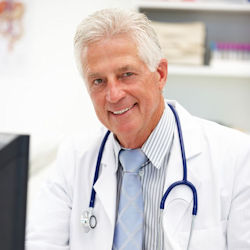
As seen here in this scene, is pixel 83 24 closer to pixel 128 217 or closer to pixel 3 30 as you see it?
pixel 128 217

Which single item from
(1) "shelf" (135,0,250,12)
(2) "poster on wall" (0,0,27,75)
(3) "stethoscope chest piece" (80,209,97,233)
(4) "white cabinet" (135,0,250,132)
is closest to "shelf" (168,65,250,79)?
(4) "white cabinet" (135,0,250,132)

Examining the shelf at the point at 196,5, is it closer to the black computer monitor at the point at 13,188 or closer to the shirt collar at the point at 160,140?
the shirt collar at the point at 160,140

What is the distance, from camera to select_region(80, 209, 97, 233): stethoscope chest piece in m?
1.16

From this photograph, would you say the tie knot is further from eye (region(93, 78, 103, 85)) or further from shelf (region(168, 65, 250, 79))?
shelf (region(168, 65, 250, 79))

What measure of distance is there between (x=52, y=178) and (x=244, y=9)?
4.87 ft

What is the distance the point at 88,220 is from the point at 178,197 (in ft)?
0.82

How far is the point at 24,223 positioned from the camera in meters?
0.56

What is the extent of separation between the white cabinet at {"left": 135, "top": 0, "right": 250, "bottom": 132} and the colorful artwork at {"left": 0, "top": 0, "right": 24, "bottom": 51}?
69cm

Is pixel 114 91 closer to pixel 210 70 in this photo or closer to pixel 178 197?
pixel 178 197

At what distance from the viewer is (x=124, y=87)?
112 cm

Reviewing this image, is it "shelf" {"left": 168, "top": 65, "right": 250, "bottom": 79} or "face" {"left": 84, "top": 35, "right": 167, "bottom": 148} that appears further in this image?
"shelf" {"left": 168, "top": 65, "right": 250, "bottom": 79}

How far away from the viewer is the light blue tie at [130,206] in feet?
3.69

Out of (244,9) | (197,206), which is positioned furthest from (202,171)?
(244,9)

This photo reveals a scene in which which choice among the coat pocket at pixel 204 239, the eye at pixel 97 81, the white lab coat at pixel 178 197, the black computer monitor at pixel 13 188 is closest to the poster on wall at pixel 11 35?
the white lab coat at pixel 178 197
